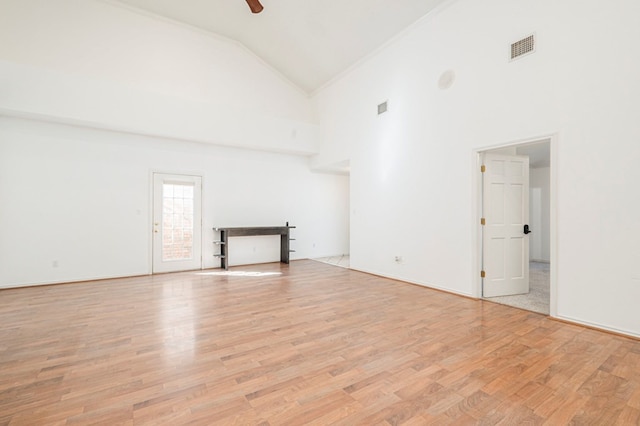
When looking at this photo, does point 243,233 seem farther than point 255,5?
Yes

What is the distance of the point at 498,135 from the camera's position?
389cm

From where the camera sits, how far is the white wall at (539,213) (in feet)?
24.9

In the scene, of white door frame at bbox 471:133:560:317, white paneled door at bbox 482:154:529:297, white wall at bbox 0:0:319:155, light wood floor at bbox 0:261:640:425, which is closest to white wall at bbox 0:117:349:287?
white wall at bbox 0:0:319:155

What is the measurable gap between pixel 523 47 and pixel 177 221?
21.8ft

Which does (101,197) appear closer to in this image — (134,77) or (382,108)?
(134,77)

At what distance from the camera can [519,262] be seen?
4.42 metres

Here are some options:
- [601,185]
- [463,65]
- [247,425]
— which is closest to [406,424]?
[247,425]

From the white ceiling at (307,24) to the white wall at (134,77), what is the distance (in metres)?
0.38

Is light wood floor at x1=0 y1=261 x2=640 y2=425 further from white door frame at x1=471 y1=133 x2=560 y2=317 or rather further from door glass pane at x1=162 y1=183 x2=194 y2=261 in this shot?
door glass pane at x1=162 y1=183 x2=194 y2=261

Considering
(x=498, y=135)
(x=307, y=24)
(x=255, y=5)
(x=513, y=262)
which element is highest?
(x=307, y=24)

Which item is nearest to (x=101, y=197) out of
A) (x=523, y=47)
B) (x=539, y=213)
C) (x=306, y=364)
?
(x=306, y=364)

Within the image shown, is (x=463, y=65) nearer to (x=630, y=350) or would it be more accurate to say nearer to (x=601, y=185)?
(x=601, y=185)

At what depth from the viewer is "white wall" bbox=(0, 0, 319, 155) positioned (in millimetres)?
4668

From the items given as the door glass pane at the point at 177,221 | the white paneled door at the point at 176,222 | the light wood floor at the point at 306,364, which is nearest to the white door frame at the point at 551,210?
the light wood floor at the point at 306,364
